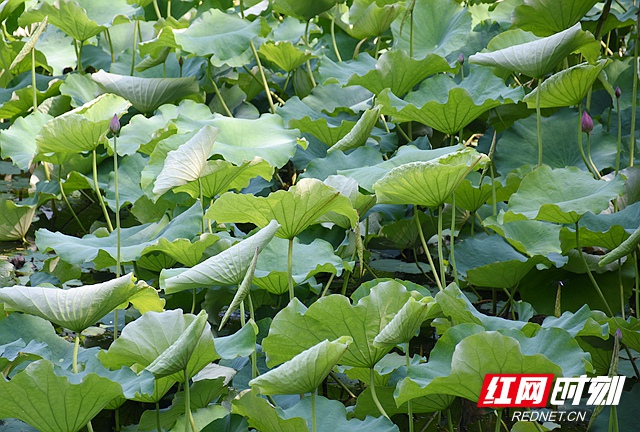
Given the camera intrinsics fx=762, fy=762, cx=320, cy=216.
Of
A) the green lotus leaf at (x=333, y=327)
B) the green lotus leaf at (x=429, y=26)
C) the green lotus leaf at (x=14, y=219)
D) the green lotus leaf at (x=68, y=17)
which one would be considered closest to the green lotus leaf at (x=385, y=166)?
the green lotus leaf at (x=333, y=327)

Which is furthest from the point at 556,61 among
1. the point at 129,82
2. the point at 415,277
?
the point at 129,82

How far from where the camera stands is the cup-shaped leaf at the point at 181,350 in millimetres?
1062

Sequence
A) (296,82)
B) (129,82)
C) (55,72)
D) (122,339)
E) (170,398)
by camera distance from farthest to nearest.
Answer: (55,72)
(296,82)
(129,82)
(170,398)
(122,339)

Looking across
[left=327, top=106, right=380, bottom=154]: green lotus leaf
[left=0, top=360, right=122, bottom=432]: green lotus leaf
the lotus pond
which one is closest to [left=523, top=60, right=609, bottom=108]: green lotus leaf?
the lotus pond

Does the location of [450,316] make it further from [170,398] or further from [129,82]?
[129,82]

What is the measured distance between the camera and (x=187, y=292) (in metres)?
1.67

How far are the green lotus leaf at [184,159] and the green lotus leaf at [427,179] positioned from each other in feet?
1.19

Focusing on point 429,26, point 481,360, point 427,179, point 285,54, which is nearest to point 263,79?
point 285,54

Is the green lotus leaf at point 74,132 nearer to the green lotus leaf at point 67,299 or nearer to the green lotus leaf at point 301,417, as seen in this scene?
the green lotus leaf at point 67,299

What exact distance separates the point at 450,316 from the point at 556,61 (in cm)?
73

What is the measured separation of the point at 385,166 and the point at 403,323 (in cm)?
62

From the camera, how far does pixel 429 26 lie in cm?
243

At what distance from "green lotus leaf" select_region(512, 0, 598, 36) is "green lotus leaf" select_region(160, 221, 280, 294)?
3.58ft

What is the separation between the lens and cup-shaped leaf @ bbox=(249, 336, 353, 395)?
1.02m
